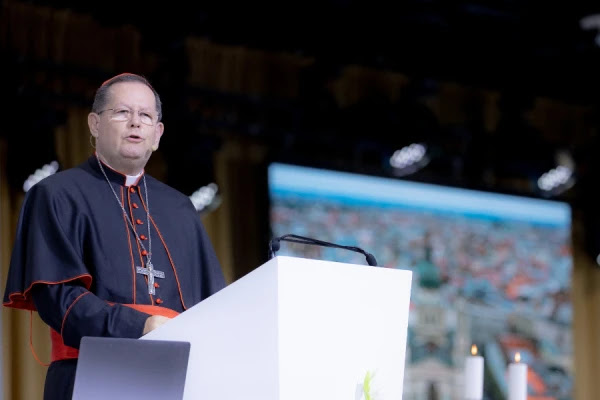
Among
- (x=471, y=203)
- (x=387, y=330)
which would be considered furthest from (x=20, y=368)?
(x=387, y=330)

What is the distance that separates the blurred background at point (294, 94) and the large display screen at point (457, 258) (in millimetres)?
120

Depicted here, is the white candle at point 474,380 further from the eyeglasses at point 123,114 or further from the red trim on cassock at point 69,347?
the eyeglasses at point 123,114

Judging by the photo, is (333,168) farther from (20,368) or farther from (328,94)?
(20,368)

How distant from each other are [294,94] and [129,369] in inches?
208

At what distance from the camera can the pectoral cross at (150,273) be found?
2.50 meters

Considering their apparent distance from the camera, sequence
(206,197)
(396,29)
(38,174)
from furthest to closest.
→ 1. (396,29)
2. (206,197)
3. (38,174)

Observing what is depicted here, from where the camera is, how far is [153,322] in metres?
2.29

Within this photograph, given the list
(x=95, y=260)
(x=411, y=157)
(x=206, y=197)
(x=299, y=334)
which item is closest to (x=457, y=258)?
(x=411, y=157)

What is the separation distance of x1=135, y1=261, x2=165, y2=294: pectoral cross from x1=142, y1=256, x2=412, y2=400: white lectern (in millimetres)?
247

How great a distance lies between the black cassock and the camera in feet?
7.61

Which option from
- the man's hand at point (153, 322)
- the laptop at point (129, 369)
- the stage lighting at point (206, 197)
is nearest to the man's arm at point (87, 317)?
the man's hand at point (153, 322)

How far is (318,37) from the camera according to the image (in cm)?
688

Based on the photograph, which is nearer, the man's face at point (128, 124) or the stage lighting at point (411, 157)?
the man's face at point (128, 124)

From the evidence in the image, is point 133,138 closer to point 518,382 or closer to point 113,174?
point 113,174
